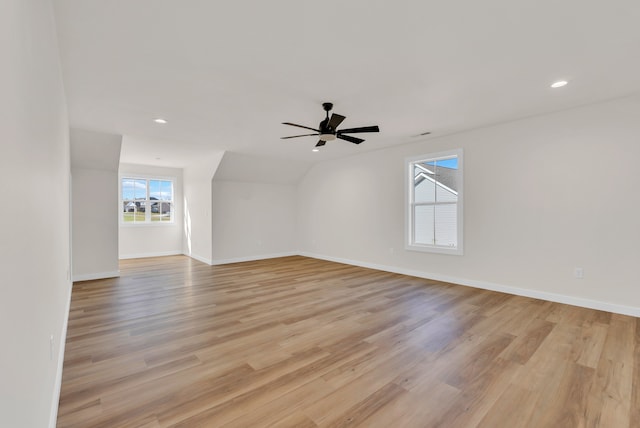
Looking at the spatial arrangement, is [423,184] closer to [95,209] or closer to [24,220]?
[24,220]

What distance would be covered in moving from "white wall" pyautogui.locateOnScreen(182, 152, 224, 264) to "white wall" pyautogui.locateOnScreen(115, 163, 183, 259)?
Answer: 21cm

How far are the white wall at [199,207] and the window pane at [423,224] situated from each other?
13.7 feet

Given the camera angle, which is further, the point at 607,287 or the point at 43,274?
the point at 607,287

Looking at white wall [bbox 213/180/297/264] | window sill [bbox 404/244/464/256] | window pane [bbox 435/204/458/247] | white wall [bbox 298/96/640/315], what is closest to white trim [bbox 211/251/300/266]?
white wall [bbox 213/180/297/264]

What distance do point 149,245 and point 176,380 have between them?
6743 millimetres

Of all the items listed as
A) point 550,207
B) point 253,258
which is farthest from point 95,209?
point 550,207

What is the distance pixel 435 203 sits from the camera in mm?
5289

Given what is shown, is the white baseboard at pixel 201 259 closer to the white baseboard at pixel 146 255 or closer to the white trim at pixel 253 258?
the white trim at pixel 253 258

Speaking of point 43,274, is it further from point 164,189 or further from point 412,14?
point 164,189

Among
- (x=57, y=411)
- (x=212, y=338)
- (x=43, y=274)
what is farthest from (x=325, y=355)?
(x=43, y=274)

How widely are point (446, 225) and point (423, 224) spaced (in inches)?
17.3

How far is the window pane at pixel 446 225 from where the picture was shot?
16.5ft

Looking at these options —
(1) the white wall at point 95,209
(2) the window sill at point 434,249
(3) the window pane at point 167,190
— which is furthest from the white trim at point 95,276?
(2) the window sill at point 434,249

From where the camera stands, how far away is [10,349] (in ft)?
2.84
